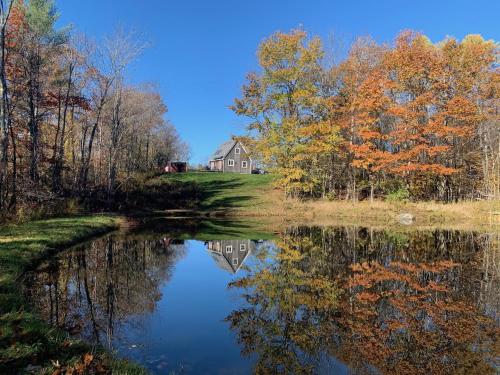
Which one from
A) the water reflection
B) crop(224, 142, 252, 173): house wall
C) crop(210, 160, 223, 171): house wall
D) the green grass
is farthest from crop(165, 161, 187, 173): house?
the water reflection

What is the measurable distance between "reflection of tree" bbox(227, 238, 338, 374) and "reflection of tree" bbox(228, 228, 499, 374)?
0.8 inches

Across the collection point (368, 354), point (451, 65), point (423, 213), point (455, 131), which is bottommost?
point (368, 354)

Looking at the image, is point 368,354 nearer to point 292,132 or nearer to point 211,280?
point 211,280

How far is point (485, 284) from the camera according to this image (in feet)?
34.2

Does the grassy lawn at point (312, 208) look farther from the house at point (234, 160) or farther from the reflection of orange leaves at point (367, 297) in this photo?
the house at point (234, 160)

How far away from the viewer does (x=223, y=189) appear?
4744 centimetres

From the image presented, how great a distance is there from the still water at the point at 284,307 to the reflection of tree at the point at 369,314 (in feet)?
0.11

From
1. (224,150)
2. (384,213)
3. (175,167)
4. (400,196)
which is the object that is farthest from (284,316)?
(224,150)

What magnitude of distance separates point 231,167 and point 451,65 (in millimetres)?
46684

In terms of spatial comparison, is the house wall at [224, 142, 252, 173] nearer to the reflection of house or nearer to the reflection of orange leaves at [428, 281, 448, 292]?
the reflection of house

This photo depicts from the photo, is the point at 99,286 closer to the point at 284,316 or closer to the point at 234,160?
the point at 284,316

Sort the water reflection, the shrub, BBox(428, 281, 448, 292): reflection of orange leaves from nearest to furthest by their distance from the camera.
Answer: BBox(428, 281, 448, 292): reflection of orange leaves, the water reflection, the shrub

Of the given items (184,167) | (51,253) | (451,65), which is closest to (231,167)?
(184,167)

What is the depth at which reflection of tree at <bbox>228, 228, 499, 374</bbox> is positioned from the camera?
19.8ft
